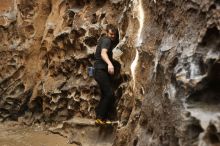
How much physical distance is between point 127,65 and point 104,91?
648 mm

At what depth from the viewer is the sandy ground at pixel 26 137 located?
7.40 meters

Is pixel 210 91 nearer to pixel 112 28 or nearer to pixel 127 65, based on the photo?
pixel 127 65

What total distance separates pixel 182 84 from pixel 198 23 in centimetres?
55

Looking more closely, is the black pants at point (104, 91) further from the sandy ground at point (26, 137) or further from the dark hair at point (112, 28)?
the sandy ground at point (26, 137)

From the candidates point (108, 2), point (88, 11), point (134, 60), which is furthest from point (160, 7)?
point (88, 11)

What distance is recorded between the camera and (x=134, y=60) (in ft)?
19.2

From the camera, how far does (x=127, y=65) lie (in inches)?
246

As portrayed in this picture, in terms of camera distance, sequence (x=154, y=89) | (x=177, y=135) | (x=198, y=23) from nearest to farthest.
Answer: (x=177, y=135)
(x=198, y=23)
(x=154, y=89)

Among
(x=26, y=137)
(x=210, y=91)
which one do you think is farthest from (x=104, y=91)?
(x=210, y=91)

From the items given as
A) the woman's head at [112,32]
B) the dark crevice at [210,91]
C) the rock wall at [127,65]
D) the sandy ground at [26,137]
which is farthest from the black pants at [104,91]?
the dark crevice at [210,91]

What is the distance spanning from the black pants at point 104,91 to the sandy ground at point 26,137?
97 centimetres

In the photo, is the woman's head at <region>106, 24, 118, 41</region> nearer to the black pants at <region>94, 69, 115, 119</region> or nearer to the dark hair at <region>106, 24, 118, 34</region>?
the dark hair at <region>106, 24, 118, 34</region>

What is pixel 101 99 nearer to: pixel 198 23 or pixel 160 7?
pixel 160 7

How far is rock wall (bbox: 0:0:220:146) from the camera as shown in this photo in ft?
12.1
